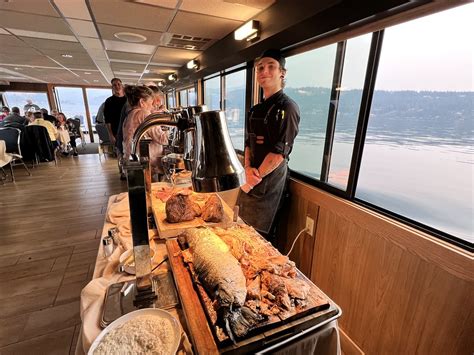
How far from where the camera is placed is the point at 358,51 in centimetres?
149

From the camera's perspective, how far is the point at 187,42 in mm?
3256

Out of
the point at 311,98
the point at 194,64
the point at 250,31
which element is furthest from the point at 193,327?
the point at 194,64

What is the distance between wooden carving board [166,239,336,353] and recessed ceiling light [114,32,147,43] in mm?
3225

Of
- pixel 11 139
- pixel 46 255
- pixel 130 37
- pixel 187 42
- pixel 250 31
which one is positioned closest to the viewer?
pixel 250 31

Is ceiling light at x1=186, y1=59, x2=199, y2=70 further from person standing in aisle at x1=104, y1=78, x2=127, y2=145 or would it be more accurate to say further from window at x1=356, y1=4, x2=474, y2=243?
window at x1=356, y1=4, x2=474, y2=243

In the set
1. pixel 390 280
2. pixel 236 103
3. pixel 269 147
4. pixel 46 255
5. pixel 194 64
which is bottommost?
pixel 46 255

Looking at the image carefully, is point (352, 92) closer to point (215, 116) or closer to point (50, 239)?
point (215, 116)

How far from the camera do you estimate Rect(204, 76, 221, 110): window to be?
442 centimetres

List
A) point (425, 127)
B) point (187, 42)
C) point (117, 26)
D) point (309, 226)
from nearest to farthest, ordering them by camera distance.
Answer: point (425, 127)
point (309, 226)
point (117, 26)
point (187, 42)

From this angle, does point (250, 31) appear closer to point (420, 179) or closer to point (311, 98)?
point (311, 98)

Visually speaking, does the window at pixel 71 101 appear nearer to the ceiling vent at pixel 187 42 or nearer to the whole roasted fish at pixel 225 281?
the ceiling vent at pixel 187 42

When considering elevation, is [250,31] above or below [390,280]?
above

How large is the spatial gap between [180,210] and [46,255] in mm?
2143

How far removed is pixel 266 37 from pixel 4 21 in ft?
9.76
